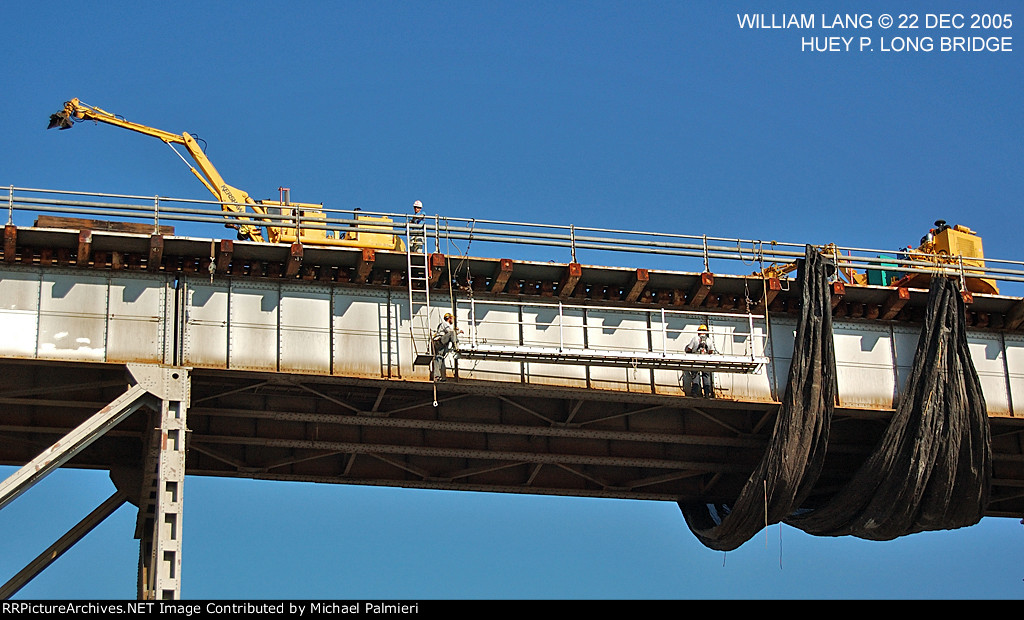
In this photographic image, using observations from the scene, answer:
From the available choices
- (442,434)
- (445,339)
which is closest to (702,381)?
(445,339)

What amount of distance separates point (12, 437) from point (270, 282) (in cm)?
770

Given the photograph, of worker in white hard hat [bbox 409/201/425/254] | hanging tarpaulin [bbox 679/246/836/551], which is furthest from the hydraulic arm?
hanging tarpaulin [bbox 679/246/836/551]

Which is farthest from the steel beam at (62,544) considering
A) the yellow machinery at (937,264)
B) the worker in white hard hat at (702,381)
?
the yellow machinery at (937,264)

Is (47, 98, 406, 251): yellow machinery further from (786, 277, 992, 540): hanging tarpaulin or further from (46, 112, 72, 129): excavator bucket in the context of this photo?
(786, 277, 992, 540): hanging tarpaulin

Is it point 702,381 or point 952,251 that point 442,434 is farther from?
point 952,251

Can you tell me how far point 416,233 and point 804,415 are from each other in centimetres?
999

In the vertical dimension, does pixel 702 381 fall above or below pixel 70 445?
above

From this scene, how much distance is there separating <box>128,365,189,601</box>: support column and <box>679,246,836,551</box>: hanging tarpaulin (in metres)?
13.7

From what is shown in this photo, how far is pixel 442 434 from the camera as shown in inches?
1406

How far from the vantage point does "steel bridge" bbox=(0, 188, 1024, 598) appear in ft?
99.0

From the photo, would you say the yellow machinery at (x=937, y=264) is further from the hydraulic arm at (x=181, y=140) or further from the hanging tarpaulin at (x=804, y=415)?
the hydraulic arm at (x=181, y=140)

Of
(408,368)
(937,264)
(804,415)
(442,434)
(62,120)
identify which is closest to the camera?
(408,368)

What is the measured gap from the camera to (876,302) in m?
35.1

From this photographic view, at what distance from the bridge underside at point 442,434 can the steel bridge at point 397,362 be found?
0.21 ft
